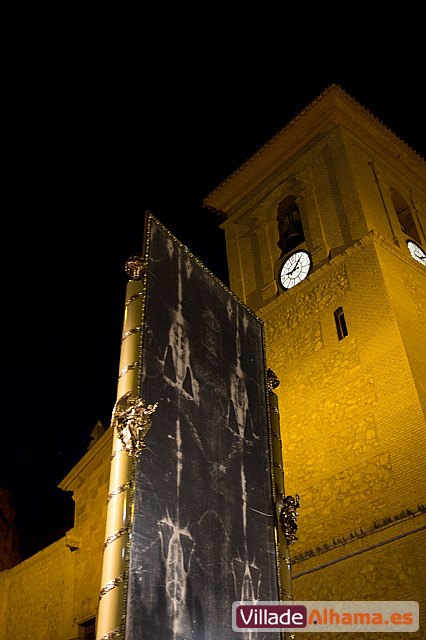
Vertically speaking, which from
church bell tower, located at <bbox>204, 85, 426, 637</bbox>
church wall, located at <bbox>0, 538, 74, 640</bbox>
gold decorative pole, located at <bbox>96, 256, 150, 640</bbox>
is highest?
church bell tower, located at <bbox>204, 85, 426, 637</bbox>

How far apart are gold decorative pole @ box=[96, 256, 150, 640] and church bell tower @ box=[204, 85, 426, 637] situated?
20.4ft

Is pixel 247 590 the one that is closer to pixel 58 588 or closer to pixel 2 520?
pixel 58 588

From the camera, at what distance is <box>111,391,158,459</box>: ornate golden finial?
17.8 ft

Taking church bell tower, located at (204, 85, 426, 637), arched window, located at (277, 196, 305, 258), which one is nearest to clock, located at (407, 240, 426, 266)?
church bell tower, located at (204, 85, 426, 637)

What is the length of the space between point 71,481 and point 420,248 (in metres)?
9.42

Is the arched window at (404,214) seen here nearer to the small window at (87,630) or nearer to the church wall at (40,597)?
the church wall at (40,597)

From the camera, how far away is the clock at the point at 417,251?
1513cm

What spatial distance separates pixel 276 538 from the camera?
675cm

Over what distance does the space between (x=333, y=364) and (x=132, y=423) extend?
8.22 metres

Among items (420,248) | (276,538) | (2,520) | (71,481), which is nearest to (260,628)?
(276,538)

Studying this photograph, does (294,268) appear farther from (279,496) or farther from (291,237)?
(279,496)

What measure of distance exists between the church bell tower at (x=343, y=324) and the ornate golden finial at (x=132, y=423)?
620cm

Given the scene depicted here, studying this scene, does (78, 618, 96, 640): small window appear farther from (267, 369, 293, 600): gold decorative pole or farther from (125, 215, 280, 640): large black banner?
(125, 215, 280, 640): large black banner

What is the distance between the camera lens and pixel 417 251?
50.7 feet
